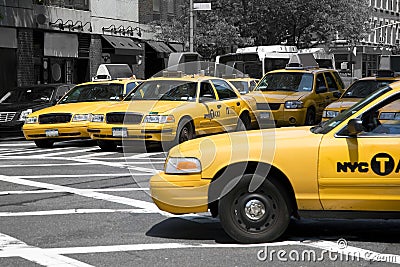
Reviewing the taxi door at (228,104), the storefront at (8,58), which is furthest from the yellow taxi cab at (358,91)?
the storefront at (8,58)

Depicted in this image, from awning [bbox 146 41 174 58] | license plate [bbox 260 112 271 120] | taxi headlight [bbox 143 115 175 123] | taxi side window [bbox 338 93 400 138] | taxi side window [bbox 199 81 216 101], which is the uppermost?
awning [bbox 146 41 174 58]

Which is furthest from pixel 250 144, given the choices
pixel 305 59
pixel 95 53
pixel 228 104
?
pixel 95 53

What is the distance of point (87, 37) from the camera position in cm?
3675

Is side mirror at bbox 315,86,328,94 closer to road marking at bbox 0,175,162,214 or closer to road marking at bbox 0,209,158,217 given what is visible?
road marking at bbox 0,175,162,214

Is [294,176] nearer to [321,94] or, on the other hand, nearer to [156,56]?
[321,94]

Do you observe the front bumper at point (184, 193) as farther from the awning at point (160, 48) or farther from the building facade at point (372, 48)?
the awning at point (160, 48)

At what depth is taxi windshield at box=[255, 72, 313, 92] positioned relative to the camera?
21.6 metres

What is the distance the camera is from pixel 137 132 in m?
16.1

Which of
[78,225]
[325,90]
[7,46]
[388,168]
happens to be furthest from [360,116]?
[7,46]

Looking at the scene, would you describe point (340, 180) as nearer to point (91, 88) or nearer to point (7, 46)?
point (91, 88)

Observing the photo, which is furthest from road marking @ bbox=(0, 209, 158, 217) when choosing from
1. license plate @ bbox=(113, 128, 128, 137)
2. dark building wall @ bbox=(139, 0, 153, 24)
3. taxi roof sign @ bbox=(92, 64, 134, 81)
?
dark building wall @ bbox=(139, 0, 153, 24)

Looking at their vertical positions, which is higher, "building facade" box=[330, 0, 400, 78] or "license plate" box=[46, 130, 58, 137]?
"building facade" box=[330, 0, 400, 78]

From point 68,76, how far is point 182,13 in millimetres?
9001

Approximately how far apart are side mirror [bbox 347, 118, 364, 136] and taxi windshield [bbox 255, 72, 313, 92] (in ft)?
46.3
